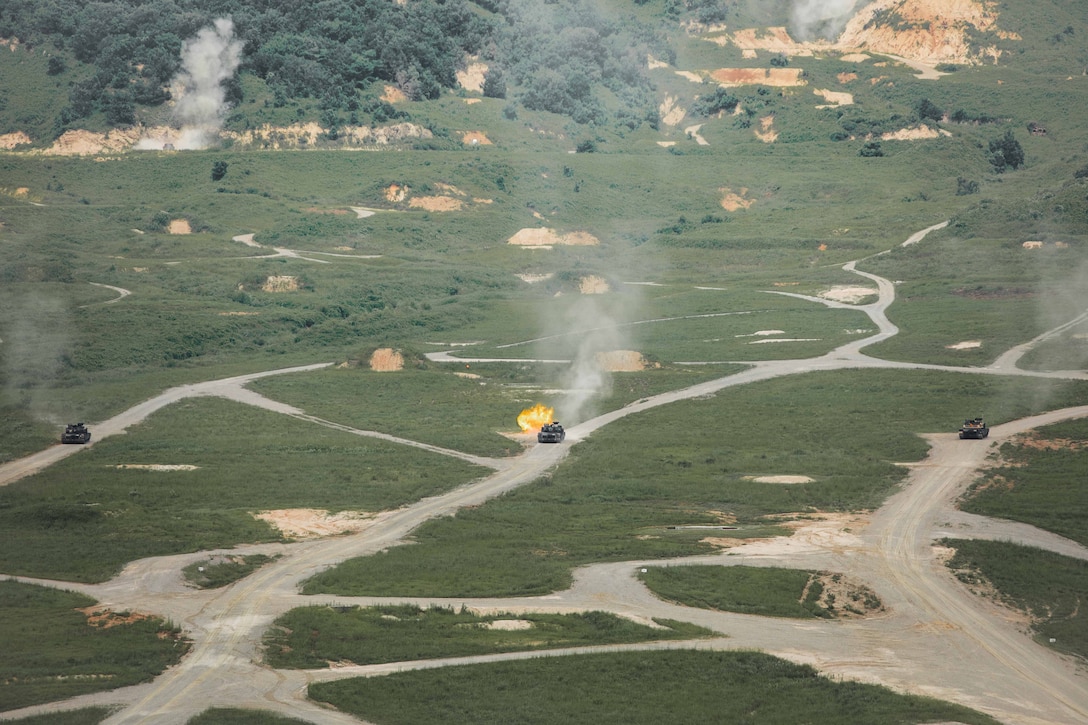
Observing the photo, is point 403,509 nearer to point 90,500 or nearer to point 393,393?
point 90,500

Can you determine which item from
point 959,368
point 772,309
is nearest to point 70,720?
point 959,368

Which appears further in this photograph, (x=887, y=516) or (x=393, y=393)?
(x=393, y=393)

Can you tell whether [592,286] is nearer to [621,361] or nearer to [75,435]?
[621,361]

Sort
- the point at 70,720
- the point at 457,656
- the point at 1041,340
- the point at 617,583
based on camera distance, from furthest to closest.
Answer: the point at 1041,340 < the point at 617,583 < the point at 457,656 < the point at 70,720

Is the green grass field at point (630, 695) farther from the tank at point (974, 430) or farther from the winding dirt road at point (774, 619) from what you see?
the tank at point (974, 430)

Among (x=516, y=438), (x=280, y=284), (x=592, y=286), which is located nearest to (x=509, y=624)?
(x=516, y=438)

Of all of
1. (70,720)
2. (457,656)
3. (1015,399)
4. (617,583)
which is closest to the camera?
(70,720)

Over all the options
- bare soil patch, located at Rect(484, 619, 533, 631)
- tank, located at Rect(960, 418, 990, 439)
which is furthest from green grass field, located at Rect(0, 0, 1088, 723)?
tank, located at Rect(960, 418, 990, 439)
